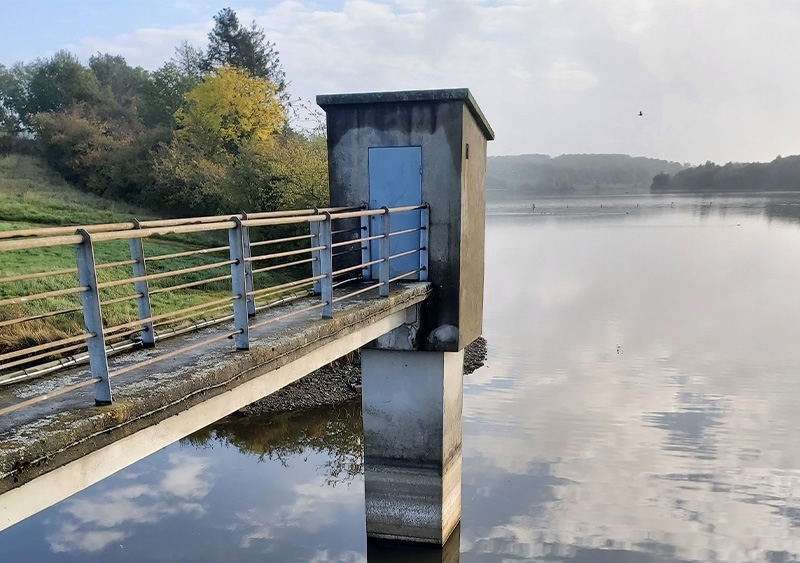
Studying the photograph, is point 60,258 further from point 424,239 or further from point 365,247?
point 424,239

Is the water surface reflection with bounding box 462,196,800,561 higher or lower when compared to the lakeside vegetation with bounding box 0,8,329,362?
lower

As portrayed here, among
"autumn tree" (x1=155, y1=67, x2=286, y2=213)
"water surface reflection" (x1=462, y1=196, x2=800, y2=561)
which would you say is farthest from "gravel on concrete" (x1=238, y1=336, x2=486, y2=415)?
"autumn tree" (x1=155, y1=67, x2=286, y2=213)

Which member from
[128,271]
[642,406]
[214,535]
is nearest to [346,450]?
[214,535]

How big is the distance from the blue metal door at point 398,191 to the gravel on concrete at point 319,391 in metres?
8.38

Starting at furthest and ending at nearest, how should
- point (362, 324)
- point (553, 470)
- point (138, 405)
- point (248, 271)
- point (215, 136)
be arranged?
1. point (215, 136)
2. point (553, 470)
3. point (362, 324)
4. point (248, 271)
5. point (138, 405)

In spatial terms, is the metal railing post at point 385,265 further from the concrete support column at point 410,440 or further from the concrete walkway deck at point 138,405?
the concrete support column at point 410,440

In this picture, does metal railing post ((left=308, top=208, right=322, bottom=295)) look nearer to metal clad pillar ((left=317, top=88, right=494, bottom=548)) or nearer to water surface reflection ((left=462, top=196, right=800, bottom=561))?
metal clad pillar ((left=317, top=88, right=494, bottom=548))

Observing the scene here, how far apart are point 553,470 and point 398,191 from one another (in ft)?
23.6

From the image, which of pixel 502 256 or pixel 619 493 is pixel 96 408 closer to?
pixel 619 493

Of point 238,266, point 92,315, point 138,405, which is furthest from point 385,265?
point 92,315

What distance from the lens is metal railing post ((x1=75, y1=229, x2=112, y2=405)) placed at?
338cm

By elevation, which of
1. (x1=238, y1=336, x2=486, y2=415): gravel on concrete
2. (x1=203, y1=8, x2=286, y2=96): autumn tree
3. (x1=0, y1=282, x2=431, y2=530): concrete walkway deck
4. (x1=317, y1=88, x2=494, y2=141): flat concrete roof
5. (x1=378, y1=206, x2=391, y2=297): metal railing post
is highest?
(x1=203, y1=8, x2=286, y2=96): autumn tree

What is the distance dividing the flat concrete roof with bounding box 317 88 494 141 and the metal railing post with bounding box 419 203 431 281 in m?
1.33

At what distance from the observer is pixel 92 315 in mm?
3447
